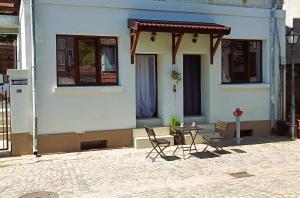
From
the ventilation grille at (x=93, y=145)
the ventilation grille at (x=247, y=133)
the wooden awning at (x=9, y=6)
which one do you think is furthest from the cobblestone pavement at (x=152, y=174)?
the wooden awning at (x=9, y=6)

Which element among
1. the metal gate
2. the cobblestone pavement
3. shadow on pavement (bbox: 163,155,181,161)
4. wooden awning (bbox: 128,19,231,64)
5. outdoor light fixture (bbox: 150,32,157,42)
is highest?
wooden awning (bbox: 128,19,231,64)

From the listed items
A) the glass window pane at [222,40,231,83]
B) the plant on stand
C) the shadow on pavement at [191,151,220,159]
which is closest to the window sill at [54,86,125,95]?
the plant on stand

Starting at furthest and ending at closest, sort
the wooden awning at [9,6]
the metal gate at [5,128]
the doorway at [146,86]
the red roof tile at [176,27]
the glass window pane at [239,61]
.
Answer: the glass window pane at [239,61] < the wooden awning at [9,6] < the doorway at [146,86] < the red roof tile at [176,27] < the metal gate at [5,128]

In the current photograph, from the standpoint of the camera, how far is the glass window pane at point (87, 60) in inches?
413

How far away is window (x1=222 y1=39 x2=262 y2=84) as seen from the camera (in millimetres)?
12281

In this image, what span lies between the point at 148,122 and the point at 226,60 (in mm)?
3574

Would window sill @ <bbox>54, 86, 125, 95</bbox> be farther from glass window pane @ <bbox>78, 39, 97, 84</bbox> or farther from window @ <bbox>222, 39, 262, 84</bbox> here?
window @ <bbox>222, 39, 262, 84</bbox>

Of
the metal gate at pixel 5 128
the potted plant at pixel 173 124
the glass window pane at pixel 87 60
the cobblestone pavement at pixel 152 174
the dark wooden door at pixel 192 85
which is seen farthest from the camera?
the dark wooden door at pixel 192 85

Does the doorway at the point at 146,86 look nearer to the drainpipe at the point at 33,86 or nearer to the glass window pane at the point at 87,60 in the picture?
the glass window pane at the point at 87,60

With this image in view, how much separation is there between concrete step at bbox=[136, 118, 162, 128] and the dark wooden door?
1.23 m

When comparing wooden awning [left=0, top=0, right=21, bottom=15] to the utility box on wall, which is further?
wooden awning [left=0, top=0, right=21, bottom=15]

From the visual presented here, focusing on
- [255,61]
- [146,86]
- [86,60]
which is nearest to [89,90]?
[86,60]

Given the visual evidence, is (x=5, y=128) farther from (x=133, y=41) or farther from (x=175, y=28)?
(x=175, y=28)

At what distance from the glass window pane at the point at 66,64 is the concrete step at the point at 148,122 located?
2423 millimetres
